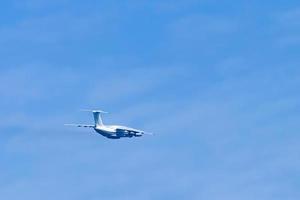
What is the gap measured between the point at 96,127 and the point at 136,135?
1320cm

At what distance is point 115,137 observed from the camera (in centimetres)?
17812

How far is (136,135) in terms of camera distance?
17488cm

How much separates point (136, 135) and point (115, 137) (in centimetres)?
615

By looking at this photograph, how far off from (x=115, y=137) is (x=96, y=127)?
742cm

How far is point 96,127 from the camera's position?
183 m
